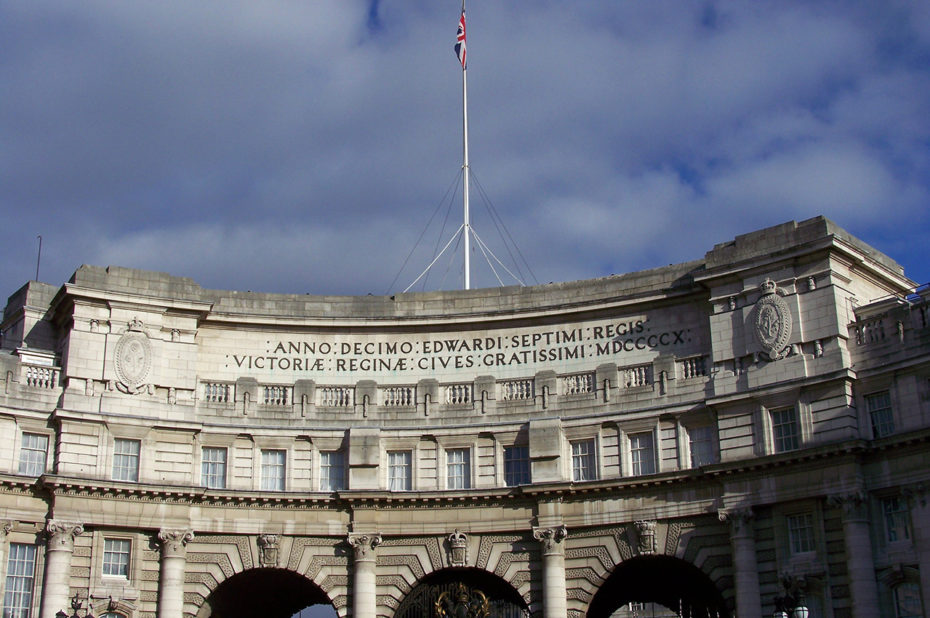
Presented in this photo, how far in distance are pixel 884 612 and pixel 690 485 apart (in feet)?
28.8

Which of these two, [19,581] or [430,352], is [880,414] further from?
[19,581]

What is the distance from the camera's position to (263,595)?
55.5 m

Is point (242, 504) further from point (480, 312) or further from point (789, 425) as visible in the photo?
point (789, 425)

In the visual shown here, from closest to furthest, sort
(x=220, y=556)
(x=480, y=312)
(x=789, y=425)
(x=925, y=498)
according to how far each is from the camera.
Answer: (x=925, y=498) < (x=789, y=425) < (x=220, y=556) < (x=480, y=312)

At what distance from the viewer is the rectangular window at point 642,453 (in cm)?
5047

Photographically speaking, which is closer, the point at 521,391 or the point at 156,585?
the point at 156,585

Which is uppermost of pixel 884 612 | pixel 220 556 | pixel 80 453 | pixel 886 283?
pixel 886 283

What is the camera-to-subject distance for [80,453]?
49625 millimetres

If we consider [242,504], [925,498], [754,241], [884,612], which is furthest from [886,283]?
[242,504]

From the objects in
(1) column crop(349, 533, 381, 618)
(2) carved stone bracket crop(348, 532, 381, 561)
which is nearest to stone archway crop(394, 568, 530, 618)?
(1) column crop(349, 533, 381, 618)

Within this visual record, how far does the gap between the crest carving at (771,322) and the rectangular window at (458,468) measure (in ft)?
43.2

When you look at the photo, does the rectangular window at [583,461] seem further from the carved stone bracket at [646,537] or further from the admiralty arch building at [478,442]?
the carved stone bracket at [646,537]

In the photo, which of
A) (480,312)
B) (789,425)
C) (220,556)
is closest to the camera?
(789,425)

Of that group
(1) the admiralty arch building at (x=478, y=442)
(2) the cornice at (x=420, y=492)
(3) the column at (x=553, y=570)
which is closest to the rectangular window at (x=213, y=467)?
(1) the admiralty arch building at (x=478, y=442)
